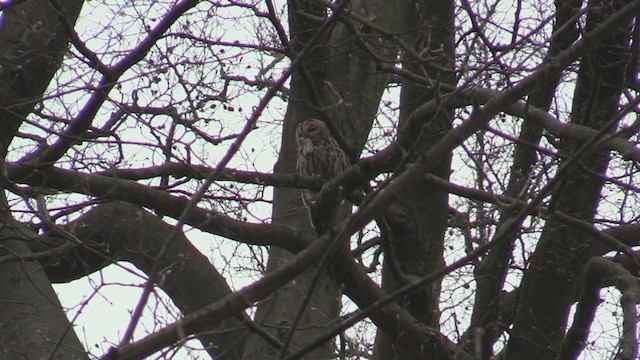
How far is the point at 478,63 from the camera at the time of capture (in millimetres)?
5168

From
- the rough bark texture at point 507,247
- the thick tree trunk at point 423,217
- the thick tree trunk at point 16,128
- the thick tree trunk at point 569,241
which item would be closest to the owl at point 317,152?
the thick tree trunk at point 423,217

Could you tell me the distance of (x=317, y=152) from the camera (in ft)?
21.8

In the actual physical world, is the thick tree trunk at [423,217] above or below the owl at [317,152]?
below

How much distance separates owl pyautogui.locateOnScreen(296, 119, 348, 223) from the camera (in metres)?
6.37

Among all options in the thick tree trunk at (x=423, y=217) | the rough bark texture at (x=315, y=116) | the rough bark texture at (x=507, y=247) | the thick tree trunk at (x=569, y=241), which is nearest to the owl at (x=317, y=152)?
the rough bark texture at (x=315, y=116)

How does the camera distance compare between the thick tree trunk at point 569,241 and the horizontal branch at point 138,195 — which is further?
the thick tree trunk at point 569,241

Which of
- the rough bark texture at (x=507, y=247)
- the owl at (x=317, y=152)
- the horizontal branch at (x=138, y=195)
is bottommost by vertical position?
the horizontal branch at (x=138, y=195)

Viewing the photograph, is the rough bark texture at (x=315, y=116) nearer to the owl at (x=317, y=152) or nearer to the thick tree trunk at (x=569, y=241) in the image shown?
the owl at (x=317, y=152)

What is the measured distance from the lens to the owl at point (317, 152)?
6371 millimetres

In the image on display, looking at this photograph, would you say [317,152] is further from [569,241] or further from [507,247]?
[569,241]

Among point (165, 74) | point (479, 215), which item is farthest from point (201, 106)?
point (479, 215)

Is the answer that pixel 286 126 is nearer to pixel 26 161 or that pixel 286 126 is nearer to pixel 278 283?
pixel 26 161

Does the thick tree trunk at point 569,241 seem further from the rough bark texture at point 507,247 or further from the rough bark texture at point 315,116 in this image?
the rough bark texture at point 315,116

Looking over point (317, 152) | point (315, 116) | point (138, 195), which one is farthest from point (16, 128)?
point (317, 152)
